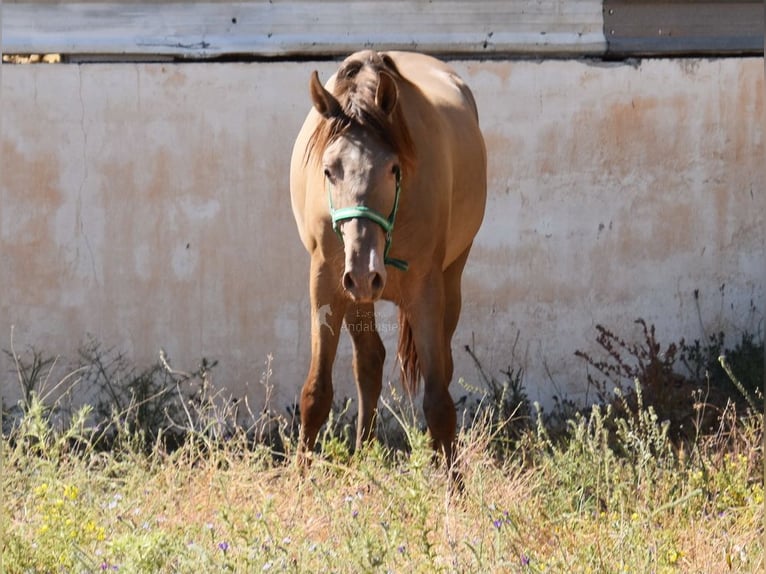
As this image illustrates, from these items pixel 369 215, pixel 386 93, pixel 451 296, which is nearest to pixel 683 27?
pixel 451 296

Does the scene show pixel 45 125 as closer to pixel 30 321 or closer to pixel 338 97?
pixel 30 321

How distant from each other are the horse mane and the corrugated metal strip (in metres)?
2.24

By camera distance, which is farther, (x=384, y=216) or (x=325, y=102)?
(x=325, y=102)

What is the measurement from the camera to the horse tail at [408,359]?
566 cm

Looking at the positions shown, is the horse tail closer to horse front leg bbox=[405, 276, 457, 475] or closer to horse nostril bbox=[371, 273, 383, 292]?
horse front leg bbox=[405, 276, 457, 475]

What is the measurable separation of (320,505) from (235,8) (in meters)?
3.56

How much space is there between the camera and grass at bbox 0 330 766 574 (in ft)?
12.0

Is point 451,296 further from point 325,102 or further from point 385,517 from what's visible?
point 385,517

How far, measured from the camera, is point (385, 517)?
4.12 meters

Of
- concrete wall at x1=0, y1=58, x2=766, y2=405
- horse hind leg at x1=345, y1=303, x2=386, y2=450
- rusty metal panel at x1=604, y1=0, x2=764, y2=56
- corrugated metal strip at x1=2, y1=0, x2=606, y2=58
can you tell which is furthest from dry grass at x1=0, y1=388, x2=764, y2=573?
rusty metal panel at x1=604, y1=0, x2=764, y2=56

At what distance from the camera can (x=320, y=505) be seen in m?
4.43

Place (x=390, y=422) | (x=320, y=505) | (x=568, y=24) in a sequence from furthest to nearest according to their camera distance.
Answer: (x=568, y=24)
(x=390, y=422)
(x=320, y=505)

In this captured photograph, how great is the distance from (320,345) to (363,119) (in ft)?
3.28

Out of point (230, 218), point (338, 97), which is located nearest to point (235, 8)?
point (230, 218)
